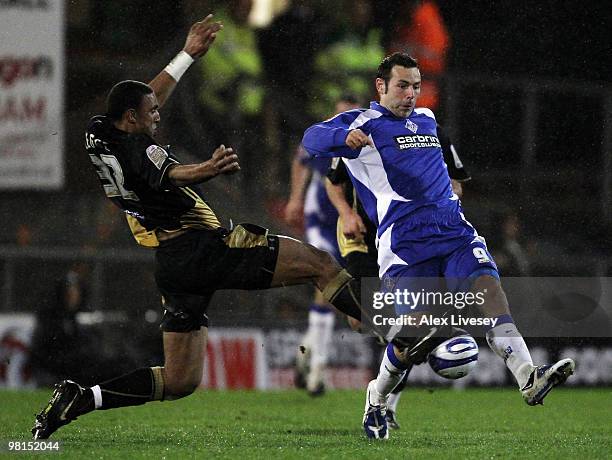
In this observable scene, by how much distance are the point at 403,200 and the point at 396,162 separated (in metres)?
0.22

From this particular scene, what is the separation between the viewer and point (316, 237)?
10352mm

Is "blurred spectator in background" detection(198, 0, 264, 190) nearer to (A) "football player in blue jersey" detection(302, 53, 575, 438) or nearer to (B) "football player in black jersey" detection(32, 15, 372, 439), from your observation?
(A) "football player in blue jersey" detection(302, 53, 575, 438)

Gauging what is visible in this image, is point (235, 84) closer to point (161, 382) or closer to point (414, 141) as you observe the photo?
point (414, 141)

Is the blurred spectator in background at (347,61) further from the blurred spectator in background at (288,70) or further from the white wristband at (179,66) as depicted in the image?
the white wristband at (179,66)

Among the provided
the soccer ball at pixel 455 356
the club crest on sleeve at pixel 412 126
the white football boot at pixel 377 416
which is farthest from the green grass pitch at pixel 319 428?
the club crest on sleeve at pixel 412 126

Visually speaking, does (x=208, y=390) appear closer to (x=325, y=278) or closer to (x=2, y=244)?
(x=2, y=244)

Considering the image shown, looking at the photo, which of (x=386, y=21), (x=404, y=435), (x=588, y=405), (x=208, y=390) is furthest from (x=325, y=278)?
(x=386, y=21)

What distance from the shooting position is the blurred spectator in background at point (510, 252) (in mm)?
11938

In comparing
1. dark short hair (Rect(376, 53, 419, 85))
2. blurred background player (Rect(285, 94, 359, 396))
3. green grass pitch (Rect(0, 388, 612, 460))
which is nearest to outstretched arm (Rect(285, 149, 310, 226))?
blurred background player (Rect(285, 94, 359, 396))

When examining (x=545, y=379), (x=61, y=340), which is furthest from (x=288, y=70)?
(x=545, y=379)

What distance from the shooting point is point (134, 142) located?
6.11 metres

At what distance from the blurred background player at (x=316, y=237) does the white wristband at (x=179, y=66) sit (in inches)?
104

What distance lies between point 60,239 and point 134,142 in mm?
6542

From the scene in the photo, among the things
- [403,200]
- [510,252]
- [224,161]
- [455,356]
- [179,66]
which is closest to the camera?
[224,161]
